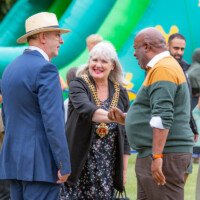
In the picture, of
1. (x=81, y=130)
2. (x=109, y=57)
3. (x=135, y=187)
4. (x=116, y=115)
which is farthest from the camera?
(x=135, y=187)

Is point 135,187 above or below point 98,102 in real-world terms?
→ below

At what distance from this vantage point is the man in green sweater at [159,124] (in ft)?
10.4

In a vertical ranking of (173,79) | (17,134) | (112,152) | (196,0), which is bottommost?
(112,152)

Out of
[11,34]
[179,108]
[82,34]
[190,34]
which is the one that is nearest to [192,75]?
[190,34]

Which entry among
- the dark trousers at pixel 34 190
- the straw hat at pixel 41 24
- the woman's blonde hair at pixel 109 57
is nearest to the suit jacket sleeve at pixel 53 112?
the dark trousers at pixel 34 190

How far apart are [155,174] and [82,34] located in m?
6.56

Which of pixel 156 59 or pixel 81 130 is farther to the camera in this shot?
pixel 81 130

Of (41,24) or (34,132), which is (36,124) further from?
(41,24)

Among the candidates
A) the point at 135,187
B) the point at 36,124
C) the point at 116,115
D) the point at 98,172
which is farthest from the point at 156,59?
the point at 135,187

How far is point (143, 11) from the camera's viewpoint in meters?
8.83

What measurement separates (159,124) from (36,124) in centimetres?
81

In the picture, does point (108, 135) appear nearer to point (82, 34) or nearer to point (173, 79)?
point (173, 79)

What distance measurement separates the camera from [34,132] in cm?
323

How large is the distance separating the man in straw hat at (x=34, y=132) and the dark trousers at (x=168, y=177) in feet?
1.75
